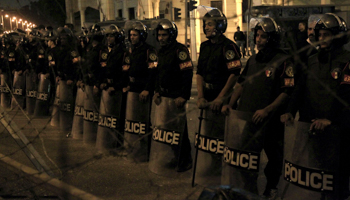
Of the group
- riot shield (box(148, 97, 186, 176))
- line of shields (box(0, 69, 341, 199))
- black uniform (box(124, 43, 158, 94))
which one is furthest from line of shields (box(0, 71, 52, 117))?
riot shield (box(148, 97, 186, 176))

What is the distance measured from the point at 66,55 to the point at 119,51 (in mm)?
2601

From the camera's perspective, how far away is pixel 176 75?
548 cm

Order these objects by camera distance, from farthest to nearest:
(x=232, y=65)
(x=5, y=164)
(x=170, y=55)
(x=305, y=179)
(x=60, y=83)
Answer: (x=60, y=83) < (x=5, y=164) < (x=170, y=55) < (x=232, y=65) < (x=305, y=179)

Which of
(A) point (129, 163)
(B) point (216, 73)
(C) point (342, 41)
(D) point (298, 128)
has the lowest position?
(A) point (129, 163)

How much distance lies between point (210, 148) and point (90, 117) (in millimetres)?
2969

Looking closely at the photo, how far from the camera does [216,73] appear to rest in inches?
190

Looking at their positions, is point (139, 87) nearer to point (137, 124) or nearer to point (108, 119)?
point (137, 124)

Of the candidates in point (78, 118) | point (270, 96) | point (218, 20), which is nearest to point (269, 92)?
point (270, 96)

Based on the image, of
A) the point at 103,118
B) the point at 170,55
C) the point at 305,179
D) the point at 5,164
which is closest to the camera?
the point at 305,179

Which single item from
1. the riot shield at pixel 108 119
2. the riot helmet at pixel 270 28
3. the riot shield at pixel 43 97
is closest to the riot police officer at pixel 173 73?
the riot shield at pixel 108 119

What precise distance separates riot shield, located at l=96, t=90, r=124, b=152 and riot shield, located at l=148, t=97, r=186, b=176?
44.6 inches

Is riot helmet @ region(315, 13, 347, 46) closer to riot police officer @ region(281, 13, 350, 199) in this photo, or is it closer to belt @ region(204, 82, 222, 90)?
riot police officer @ region(281, 13, 350, 199)

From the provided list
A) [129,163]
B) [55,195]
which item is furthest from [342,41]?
[129,163]

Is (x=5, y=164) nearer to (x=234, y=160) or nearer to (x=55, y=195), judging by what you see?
(x=55, y=195)
